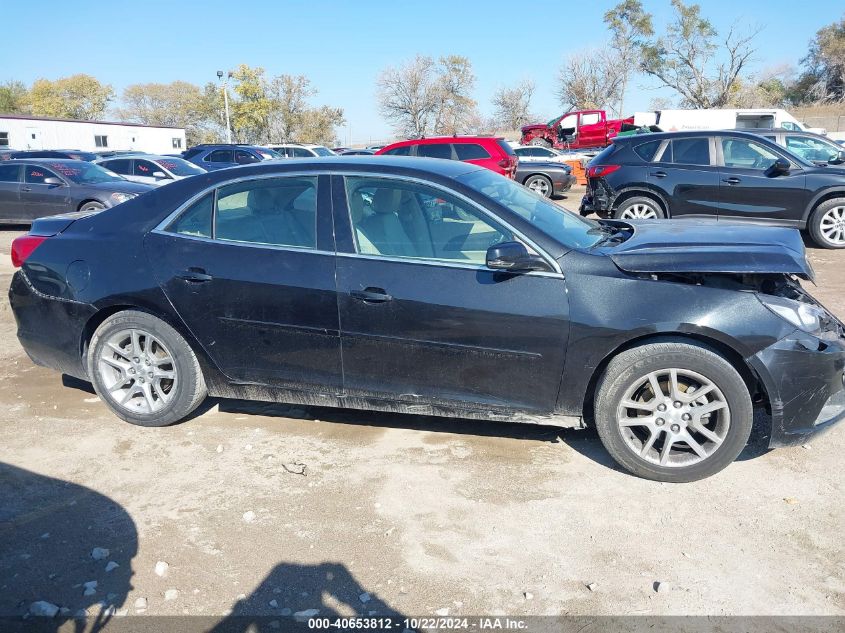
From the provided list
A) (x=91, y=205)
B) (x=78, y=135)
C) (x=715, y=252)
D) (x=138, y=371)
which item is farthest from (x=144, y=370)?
(x=78, y=135)

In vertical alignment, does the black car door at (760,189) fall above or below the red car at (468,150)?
below

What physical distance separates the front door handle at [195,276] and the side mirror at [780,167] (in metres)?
8.34

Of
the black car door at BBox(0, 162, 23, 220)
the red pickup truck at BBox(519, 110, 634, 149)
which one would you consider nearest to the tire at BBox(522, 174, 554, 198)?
the black car door at BBox(0, 162, 23, 220)

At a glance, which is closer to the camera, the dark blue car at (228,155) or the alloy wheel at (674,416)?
the alloy wheel at (674,416)

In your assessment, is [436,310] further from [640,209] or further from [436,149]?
[436,149]

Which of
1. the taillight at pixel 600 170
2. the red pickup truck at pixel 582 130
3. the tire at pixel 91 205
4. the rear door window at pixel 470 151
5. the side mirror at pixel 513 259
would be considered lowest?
the tire at pixel 91 205

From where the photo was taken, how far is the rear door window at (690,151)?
10070mm

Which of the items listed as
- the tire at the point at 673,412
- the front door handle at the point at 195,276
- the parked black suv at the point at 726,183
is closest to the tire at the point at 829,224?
the parked black suv at the point at 726,183

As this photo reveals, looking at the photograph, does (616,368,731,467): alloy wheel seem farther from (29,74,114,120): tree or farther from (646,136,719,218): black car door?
(29,74,114,120): tree

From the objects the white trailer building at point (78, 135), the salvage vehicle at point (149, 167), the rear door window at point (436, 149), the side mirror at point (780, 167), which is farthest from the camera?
the white trailer building at point (78, 135)

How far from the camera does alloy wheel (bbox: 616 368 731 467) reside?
11.7 feet

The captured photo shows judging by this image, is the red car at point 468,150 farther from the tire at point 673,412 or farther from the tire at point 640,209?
the tire at point 673,412

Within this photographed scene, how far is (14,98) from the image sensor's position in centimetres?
7538

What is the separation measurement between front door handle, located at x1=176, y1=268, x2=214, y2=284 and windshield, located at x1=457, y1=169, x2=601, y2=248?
159cm
